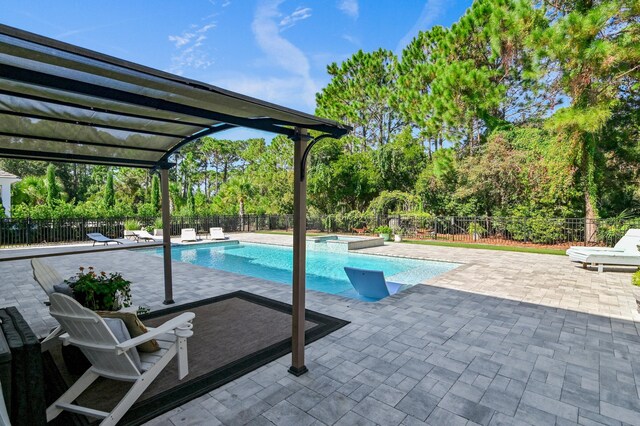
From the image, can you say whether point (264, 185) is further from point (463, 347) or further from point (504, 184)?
point (463, 347)

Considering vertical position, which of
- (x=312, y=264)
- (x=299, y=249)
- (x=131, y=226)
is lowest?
(x=312, y=264)

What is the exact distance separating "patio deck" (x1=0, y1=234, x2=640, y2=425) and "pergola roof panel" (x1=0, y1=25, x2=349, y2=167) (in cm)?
224

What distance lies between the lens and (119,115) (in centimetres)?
319

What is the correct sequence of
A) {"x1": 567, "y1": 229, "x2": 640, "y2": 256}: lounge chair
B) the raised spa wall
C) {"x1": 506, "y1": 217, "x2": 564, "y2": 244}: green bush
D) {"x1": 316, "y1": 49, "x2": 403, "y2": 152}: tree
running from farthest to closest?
{"x1": 316, "y1": 49, "x2": 403, "y2": 152}: tree → {"x1": 506, "y1": 217, "x2": 564, "y2": 244}: green bush → the raised spa wall → {"x1": 567, "y1": 229, "x2": 640, "y2": 256}: lounge chair

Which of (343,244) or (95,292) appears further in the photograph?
(343,244)

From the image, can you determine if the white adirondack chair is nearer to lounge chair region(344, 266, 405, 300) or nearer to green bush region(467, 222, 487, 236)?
lounge chair region(344, 266, 405, 300)

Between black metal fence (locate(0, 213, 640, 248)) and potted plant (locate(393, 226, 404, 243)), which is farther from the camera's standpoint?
potted plant (locate(393, 226, 404, 243))

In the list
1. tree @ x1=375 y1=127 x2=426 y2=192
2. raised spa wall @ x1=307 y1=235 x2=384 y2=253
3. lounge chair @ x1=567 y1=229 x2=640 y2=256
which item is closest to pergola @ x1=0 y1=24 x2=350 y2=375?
raised spa wall @ x1=307 y1=235 x2=384 y2=253

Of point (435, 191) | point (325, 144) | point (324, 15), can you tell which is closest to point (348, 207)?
point (325, 144)

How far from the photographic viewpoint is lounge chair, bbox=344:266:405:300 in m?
5.32

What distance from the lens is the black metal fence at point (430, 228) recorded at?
39.4ft

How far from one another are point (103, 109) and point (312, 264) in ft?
27.6

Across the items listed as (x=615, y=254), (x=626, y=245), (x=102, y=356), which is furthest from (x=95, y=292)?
(x=626, y=245)

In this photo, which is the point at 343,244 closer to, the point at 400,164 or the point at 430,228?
the point at 430,228
